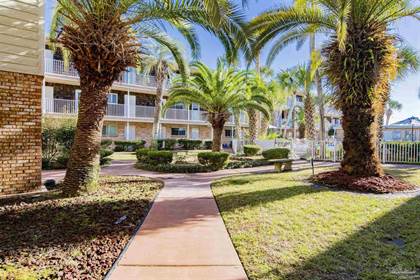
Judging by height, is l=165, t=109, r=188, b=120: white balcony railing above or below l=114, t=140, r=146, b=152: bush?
above

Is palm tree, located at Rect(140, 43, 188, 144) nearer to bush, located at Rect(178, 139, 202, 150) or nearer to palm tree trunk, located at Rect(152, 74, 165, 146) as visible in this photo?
palm tree trunk, located at Rect(152, 74, 165, 146)

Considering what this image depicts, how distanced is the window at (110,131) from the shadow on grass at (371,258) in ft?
88.0

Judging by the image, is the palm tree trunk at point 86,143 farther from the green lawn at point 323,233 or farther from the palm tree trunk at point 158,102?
the palm tree trunk at point 158,102

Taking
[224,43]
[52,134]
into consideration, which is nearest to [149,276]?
[224,43]

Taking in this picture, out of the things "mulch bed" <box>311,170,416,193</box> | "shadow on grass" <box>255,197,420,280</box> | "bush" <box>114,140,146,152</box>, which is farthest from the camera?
"bush" <box>114,140,146,152</box>

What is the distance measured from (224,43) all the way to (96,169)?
17.5 feet

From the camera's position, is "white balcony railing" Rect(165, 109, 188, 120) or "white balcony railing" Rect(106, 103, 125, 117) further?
"white balcony railing" Rect(165, 109, 188, 120)

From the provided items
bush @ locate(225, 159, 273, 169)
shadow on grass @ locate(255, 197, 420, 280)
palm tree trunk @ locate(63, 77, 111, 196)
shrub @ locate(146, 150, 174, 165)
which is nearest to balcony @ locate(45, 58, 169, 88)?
shrub @ locate(146, 150, 174, 165)

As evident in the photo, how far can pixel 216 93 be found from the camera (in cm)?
1549

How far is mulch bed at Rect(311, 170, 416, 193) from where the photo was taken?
314 inches

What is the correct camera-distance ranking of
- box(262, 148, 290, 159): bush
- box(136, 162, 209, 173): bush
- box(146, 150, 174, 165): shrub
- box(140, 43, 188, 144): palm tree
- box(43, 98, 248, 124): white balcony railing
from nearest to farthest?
1. box(136, 162, 209, 173): bush
2. box(146, 150, 174, 165): shrub
3. box(262, 148, 290, 159): bush
4. box(43, 98, 248, 124): white balcony railing
5. box(140, 43, 188, 144): palm tree

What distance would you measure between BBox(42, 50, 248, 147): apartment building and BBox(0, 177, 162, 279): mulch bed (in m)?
16.8

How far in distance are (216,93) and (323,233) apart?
11.5 metres

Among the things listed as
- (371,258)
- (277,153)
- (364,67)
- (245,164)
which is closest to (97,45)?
(371,258)
